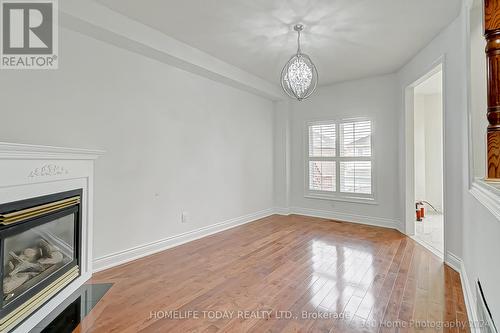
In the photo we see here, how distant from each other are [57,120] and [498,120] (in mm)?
3664

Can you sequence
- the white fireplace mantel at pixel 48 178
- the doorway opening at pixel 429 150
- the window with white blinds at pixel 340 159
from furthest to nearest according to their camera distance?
the doorway opening at pixel 429 150
the window with white blinds at pixel 340 159
the white fireplace mantel at pixel 48 178

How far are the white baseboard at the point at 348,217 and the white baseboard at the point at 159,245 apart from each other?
4.61 feet

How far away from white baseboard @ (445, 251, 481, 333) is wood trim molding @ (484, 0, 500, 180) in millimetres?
1076

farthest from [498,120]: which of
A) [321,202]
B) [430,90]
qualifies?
[430,90]

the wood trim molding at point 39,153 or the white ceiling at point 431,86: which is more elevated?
the white ceiling at point 431,86

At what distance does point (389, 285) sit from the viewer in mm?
2430

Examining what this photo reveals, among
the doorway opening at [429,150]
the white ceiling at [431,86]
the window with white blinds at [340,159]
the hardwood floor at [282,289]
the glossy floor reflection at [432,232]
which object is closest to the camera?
the hardwood floor at [282,289]

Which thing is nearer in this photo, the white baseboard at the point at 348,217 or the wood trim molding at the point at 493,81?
the wood trim molding at the point at 493,81

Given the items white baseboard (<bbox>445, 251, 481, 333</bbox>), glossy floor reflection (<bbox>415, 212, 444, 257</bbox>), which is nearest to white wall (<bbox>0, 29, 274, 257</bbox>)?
glossy floor reflection (<bbox>415, 212, 444, 257</bbox>)

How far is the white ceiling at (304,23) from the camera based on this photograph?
101 inches

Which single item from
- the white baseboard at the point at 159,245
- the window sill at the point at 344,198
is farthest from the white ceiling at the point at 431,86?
the white baseboard at the point at 159,245

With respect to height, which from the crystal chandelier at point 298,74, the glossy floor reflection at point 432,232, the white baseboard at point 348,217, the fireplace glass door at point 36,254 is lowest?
the glossy floor reflection at point 432,232

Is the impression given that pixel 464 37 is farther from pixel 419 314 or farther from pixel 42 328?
pixel 42 328

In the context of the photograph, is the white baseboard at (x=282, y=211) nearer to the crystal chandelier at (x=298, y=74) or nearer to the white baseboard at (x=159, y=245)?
the white baseboard at (x=159, y=245)
